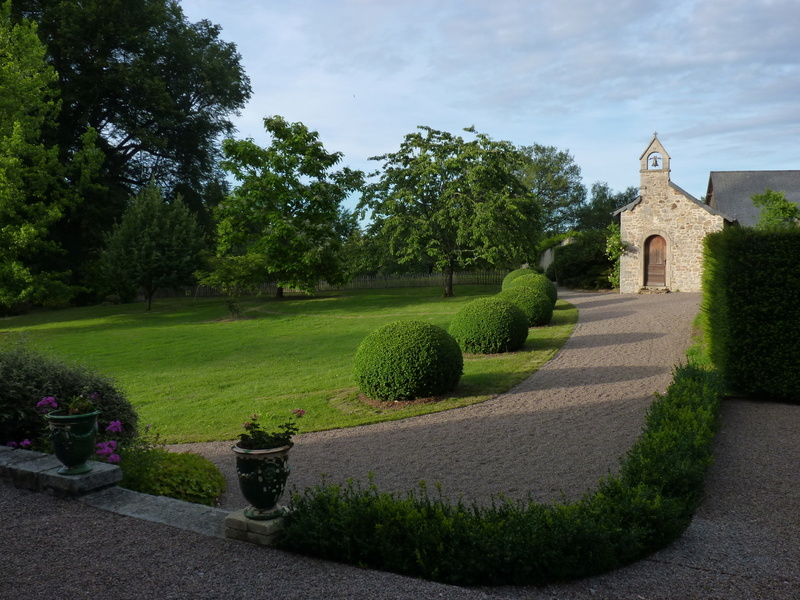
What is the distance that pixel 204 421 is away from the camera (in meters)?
9.86

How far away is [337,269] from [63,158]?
585 inches

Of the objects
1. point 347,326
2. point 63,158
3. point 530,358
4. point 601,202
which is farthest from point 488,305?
point 601,202

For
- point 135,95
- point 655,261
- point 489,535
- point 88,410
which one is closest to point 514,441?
point 489,535

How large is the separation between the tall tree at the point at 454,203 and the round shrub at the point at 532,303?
10334 millimetres

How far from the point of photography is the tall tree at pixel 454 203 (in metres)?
28.2

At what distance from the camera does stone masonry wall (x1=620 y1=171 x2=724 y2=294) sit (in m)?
27.4

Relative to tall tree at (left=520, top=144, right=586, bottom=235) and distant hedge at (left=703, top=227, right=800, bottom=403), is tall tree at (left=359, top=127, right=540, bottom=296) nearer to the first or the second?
distant hedge at (left=703, top=227, right=800, bottom=403)

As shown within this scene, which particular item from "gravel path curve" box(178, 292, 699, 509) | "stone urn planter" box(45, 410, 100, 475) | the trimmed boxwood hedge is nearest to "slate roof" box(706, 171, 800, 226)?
"gravel path curve" box(178, 292, 699, 509)

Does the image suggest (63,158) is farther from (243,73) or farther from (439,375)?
(439,375)

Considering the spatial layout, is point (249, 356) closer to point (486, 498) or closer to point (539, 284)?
point (539, 284)

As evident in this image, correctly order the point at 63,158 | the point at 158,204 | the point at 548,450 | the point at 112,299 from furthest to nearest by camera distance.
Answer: the point at 112,299 < the point at 63,158 < the point at 158,204 < the point at 548,450

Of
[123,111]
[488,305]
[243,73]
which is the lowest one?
[488,305]

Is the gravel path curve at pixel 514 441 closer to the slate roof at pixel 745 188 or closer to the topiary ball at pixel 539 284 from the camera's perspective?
the topiary ball at pixel 539 284

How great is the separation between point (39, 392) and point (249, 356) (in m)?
9.69
